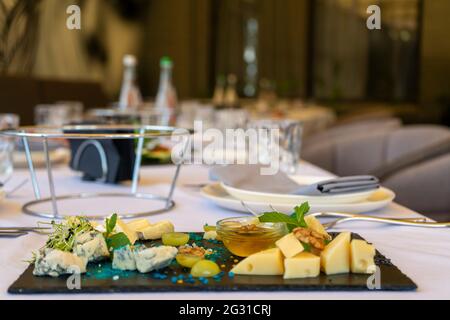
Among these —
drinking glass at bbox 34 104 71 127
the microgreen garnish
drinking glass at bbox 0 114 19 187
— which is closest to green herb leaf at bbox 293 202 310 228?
the microgreen garnish

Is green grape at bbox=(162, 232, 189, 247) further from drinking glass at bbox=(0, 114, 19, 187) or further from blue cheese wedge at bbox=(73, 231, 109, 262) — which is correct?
drinking glass at bbox=(0, 114, 19, 187)

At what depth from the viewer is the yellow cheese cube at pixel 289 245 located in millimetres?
610

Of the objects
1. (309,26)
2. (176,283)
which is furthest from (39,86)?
(309,26)

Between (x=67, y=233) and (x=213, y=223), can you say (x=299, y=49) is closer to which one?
(x=213, y=223)

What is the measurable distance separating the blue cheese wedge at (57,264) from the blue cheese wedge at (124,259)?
33 mm

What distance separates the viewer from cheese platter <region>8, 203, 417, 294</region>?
583 millimetres

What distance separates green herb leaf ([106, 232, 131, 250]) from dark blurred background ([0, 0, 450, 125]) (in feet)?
21.6

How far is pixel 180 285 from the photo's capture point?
0.58 meters

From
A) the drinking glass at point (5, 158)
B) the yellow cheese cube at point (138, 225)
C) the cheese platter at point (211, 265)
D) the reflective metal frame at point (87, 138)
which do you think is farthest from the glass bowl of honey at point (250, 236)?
the drinking glass at point (5, 158)

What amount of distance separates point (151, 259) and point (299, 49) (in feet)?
29.2

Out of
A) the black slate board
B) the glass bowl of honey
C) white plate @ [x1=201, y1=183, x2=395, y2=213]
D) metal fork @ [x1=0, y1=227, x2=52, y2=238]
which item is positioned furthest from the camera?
white plate @ [x1=201, y1=183, x2=395, y2=213]

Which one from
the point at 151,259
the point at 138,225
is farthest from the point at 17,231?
the point at 151,259

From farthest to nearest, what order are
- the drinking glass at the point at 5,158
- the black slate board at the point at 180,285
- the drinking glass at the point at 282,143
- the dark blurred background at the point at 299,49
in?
the dark blurred background at the point at 299,49
the drinking glass at the point at 282,143
the drinking glass at the point at 5,158
the black slate board at the point at 180,285

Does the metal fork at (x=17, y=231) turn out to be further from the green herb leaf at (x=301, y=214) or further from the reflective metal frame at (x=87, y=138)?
the green herb leaf at (x=301, y=214)
